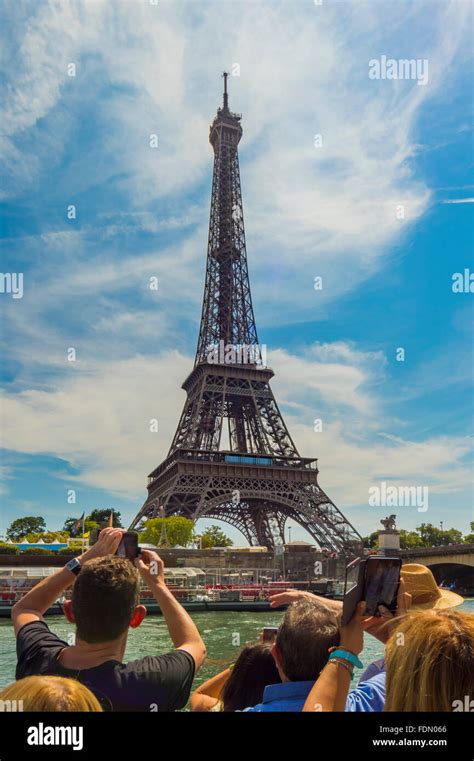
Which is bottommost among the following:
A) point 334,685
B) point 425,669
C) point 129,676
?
point 129,676

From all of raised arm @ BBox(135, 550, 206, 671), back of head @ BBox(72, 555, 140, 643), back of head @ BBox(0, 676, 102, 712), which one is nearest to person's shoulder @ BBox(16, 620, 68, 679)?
back of head @ BBox(72, 555, 140, 643)

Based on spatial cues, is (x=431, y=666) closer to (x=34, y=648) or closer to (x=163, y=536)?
(x=34, y=648)

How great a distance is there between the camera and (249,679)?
4129 millimetres

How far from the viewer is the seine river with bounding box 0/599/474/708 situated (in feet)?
57.5

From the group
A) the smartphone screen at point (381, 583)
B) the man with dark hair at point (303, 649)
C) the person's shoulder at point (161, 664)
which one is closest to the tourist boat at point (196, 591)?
the person's shoulder at point (161, 664)

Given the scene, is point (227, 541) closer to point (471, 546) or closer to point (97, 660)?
point (471, 546)

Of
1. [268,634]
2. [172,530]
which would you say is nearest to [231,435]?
[172,530]

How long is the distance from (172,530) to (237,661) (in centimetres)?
5607

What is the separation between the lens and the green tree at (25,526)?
10269 centimetres

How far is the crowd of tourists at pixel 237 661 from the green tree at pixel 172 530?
182 feet

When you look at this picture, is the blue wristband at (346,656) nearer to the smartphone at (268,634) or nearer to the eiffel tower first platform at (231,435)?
the smartphone at (268,634)

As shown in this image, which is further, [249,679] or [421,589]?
[421,589]

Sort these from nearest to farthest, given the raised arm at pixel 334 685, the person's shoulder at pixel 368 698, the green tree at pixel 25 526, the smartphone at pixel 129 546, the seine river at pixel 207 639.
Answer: the raised arm at pixel 334 685, the person's shoulder at pixel 368 698, the smartphone at pixel 129 546, the seine river at pixel 207 639, the green tree at pixel 25 526

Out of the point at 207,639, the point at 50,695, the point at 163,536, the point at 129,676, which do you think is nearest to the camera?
the point at 50,695
